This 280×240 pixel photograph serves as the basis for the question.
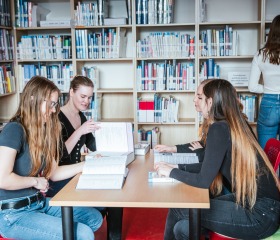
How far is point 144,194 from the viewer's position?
5.72ft

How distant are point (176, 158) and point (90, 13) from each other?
2.34 meters

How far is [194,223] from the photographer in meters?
1.69

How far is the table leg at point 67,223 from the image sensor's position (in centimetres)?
171

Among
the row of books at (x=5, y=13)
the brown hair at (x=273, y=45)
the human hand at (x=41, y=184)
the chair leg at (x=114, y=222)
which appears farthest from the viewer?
the row of books at (x=5, y=13)

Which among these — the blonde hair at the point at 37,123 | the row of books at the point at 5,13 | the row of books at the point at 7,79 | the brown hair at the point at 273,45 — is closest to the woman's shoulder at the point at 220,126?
the blonde hair at the point at 37,123

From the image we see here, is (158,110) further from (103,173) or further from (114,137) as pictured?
(103,173)

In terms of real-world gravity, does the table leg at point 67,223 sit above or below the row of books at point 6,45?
below

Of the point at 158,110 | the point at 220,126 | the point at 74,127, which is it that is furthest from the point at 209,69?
the point at 220,126

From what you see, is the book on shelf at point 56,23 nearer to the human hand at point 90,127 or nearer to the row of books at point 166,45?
the row of books at point 166,45

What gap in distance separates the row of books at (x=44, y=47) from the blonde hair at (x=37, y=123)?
2.29 m

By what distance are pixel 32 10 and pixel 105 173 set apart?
277 centimetres

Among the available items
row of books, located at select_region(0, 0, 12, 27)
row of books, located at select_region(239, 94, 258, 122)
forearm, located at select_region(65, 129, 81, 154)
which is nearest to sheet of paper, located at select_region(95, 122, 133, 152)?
forearm, located at select_region(65, 129, 81, 154)

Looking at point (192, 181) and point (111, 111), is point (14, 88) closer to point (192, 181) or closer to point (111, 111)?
point (111, 111)

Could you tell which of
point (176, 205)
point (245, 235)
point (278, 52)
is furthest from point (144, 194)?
point (278, 52)
